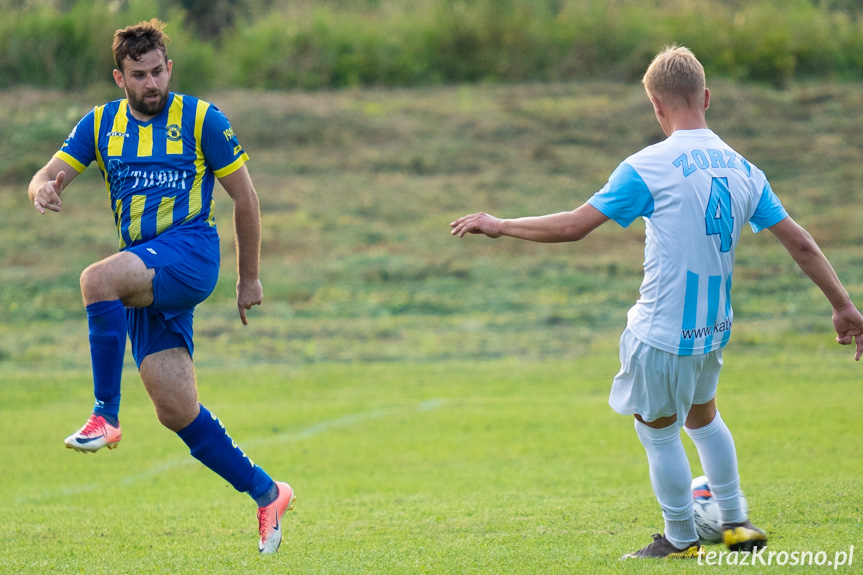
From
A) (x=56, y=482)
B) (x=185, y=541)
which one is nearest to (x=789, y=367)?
(x=56, y=482)

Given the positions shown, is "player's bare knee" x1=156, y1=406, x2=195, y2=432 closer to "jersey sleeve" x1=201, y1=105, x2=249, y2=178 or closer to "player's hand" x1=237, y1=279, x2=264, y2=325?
"player's hand" x1=237, y1=279, x2=264, y2=325

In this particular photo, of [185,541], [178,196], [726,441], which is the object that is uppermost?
[178,196]

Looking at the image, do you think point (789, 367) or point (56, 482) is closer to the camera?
point (56, 482)

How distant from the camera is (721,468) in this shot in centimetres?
421

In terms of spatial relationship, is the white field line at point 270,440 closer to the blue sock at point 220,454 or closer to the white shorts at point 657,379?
the blue sock at point 220,454

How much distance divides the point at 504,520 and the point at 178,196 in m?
2.38

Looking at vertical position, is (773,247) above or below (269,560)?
below

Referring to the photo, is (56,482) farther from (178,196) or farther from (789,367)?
(789,367)

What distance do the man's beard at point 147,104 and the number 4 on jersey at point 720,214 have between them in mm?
2309

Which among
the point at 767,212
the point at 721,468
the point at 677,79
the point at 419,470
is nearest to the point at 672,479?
the point at 721,468

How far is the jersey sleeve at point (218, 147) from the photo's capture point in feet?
14.8

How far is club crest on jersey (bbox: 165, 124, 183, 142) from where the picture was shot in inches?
175

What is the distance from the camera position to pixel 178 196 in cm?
443

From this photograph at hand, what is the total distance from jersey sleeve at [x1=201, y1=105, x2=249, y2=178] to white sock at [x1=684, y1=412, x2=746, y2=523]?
2.25 metres
